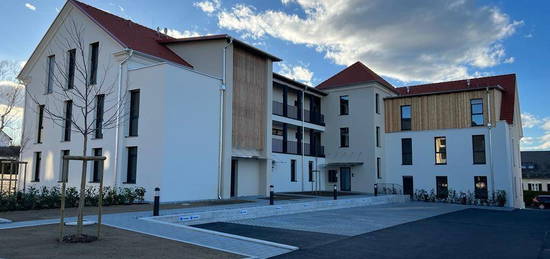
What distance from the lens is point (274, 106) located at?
29281 mm

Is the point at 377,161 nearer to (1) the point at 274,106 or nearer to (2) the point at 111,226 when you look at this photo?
(1) the point at 274,106

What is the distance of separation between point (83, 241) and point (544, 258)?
907cm

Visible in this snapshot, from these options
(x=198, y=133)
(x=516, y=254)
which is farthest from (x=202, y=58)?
(x=516, y=254)

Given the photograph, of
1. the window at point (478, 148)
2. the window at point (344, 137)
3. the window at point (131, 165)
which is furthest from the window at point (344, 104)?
the window at point (131, 165)

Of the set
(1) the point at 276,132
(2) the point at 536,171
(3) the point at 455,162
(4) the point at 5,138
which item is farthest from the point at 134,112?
(2) the point at 536,171

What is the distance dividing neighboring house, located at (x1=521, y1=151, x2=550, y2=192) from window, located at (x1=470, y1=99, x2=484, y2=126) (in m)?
37.3

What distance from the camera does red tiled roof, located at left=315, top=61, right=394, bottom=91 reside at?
3300 cm

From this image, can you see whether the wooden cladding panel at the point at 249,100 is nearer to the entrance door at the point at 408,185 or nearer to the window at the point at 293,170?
the window at the point at 293,170

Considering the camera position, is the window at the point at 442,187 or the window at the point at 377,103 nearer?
the window at the point at 442,187

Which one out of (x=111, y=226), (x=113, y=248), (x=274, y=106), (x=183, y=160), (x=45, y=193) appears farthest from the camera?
(x=274, y=106)

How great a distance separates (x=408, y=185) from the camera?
3186 centimetres

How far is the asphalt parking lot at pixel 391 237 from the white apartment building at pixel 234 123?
6801 millimetres

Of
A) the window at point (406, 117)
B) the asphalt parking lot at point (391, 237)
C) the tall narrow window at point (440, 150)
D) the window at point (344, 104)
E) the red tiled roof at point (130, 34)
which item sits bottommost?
the asphalt parking lot at point (391, 237)

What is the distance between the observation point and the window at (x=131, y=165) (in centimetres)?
1980
